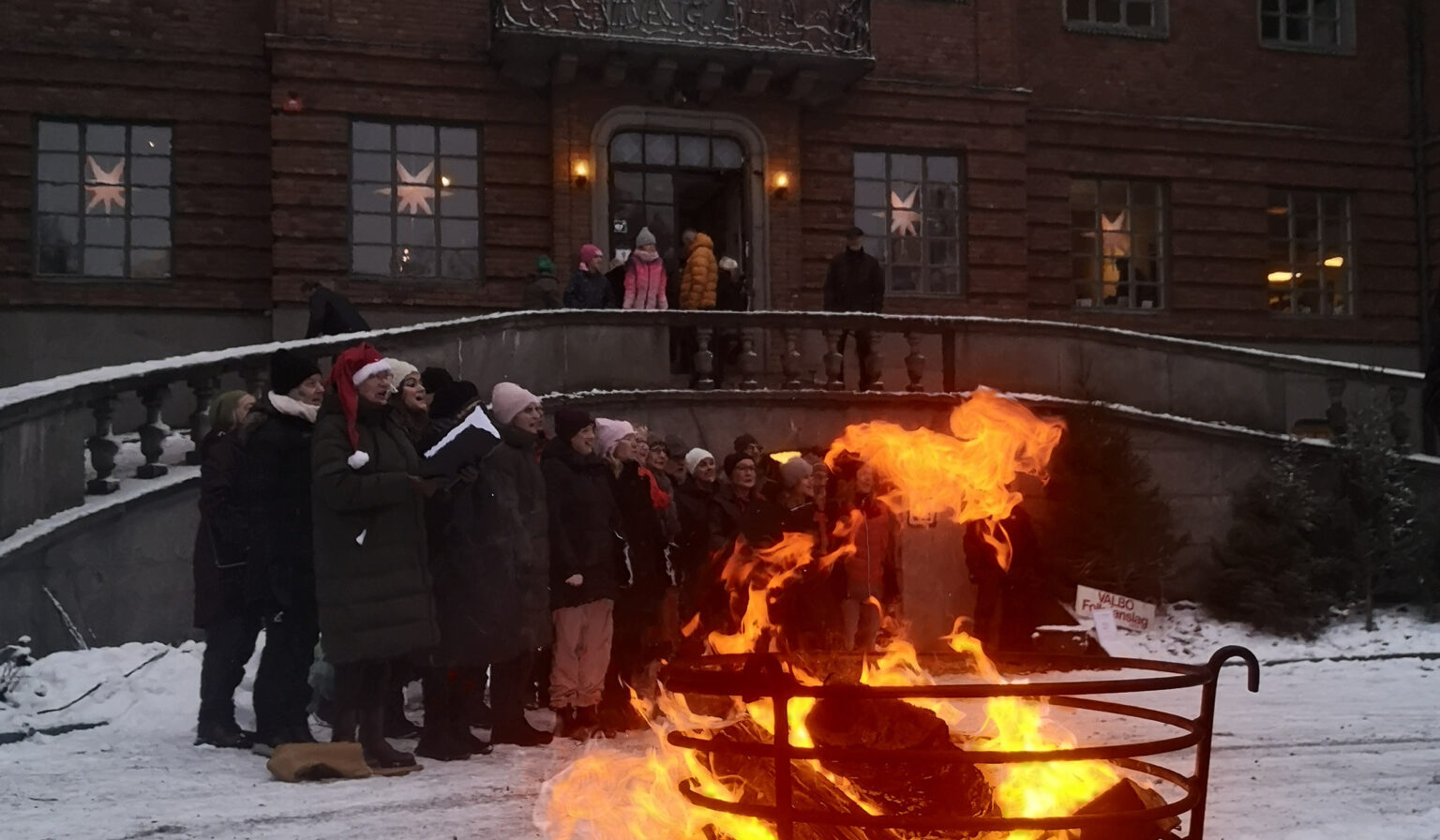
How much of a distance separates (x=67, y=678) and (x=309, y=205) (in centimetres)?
983

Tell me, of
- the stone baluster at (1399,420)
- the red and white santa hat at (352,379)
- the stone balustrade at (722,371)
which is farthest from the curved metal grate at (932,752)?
the stone baluster at (1399,420)

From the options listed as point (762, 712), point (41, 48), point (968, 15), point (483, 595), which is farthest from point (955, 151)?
point (762, 712)

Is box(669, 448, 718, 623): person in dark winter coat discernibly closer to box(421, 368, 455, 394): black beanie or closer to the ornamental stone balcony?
box(421, 368, 455, 394): black beanie

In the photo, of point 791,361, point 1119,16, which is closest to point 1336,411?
point 791,361

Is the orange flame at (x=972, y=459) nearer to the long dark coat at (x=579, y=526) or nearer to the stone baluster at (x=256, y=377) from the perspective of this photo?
the long dark coat at (x=579, y=526)

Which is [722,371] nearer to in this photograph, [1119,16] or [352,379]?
[352,379]

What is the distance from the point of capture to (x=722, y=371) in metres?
13.8

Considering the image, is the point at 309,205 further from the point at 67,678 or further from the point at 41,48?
the point at 67,678

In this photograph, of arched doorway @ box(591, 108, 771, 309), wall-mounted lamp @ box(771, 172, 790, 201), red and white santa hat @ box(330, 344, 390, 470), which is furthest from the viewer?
wall-mounted lamp @ box(771, 172, 790, 201)

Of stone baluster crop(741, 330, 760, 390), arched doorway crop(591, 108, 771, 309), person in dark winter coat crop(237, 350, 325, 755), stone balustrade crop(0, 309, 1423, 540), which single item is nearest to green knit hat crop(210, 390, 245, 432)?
person in dark winter coat crop(237, 350, 325, 755)

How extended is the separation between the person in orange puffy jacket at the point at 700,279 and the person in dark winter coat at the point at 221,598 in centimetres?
765

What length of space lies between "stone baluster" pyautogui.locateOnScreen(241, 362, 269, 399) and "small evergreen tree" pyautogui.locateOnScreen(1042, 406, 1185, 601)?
22.7ft

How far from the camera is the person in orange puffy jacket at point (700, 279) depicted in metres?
14.7

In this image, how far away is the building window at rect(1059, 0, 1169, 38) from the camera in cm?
2086
